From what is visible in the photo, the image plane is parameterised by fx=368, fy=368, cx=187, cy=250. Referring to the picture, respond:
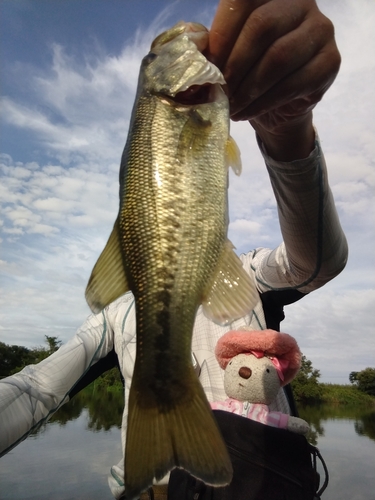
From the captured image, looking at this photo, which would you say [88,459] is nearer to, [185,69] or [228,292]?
[228,292]

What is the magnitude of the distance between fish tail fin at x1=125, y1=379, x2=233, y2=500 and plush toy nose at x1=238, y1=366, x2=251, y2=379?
1150 mm

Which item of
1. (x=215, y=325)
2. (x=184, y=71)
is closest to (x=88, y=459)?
(x=215, y=325)

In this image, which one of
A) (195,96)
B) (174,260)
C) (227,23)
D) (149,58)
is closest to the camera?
(174,260)

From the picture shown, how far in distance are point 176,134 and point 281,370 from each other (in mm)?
1608

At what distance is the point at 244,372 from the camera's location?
2154 mm

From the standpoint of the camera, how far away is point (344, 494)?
897 centimetres

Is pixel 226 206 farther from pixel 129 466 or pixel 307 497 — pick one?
pixel 307 497

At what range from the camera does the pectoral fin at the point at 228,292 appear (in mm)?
1188

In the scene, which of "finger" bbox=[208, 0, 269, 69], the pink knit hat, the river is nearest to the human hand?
"finger" bbox=[208, 0, 269, 69]

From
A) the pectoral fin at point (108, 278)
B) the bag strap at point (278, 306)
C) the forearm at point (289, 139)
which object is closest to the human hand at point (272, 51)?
the forearm at point (289, 139)

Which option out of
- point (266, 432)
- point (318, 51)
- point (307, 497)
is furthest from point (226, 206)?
point (307, 497)

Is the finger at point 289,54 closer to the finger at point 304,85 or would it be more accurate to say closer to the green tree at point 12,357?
the finger at point 304,85

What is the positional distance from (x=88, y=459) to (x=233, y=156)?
1230 centimetres

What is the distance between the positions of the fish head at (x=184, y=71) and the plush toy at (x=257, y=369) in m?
1.45
